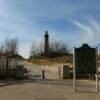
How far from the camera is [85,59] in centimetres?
2281

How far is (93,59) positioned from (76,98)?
5728 mm

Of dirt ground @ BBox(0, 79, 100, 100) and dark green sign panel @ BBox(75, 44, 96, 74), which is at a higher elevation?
dark green sign panel @ BBox(75, 44, 96, 74)

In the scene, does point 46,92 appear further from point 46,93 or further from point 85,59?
point 85,59

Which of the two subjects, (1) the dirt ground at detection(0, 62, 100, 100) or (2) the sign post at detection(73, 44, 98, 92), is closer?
(1) the dirt ground at detection(0, 62, 100, 100)

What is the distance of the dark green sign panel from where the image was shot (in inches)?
893

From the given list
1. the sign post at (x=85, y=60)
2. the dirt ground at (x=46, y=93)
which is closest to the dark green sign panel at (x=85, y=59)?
the sign post at (x=85, y=60)

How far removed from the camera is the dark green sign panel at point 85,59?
22.7 meters

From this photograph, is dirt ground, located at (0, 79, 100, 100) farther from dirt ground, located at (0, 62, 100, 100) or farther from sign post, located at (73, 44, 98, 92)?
sign post, located at (73, 44, 98, 92)

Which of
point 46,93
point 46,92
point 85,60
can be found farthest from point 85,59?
point 46,93

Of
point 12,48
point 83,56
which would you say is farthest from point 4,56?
point 83,56

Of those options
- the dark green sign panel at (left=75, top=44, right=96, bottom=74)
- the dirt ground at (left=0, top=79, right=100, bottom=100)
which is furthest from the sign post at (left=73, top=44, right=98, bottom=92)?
the dirt ground at (left=0, top=79, right=100, bottom=100)

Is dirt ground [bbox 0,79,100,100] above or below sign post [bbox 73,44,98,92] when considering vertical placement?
below

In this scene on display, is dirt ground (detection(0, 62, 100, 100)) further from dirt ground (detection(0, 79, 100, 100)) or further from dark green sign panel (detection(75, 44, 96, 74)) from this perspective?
dark green sign panel (detection(75, 44, 96, 74))

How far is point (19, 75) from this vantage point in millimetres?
43688
